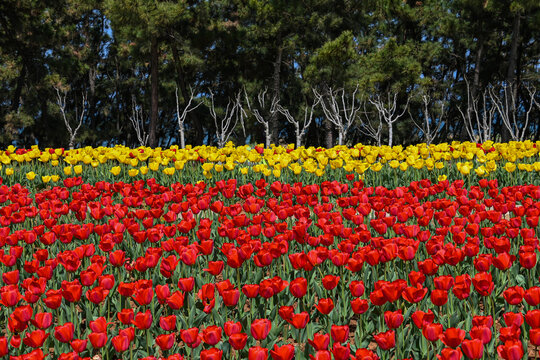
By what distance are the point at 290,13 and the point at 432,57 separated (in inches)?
319

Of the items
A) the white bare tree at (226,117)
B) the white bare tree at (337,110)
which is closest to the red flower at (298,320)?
the white bare tree at (337,110)

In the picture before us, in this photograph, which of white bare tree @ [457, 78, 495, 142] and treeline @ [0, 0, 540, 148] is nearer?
treeline @ [0, 0, 540, 148]

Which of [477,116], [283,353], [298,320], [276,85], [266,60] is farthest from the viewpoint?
[266,60]

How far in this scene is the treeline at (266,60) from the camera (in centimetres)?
1866

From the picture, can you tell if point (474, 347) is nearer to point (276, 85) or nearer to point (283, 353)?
point (283, 353)

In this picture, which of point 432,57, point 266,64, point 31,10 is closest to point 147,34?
point 31,10

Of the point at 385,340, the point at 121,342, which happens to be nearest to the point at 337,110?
the point at 385,340

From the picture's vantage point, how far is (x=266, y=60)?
23672mm

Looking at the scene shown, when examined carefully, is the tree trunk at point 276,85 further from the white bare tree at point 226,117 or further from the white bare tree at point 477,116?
the white bare tree at point 477,116

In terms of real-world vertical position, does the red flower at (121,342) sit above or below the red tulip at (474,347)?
below

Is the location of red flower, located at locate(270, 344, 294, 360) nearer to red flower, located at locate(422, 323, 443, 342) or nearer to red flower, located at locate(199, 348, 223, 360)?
red flower, located at locate(199, 348, 223, 360)

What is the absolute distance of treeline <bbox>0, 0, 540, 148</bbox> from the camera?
18656 mm

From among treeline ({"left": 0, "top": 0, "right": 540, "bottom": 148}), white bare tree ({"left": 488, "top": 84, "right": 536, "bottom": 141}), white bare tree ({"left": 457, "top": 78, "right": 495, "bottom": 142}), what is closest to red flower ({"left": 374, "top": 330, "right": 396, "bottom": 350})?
white bare tree ({"left": 488, "top": 84, "right": 536, "bottom": 141})

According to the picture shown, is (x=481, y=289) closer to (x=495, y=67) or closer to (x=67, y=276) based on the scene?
(x=67, y=276)
